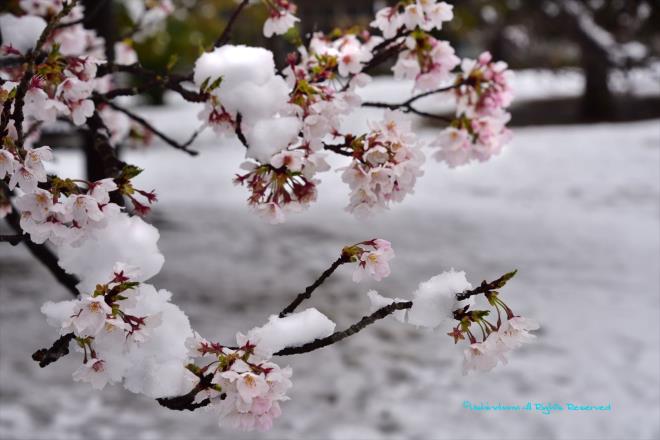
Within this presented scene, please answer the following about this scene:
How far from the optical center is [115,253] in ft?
6.52

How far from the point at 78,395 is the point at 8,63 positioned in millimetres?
A: 2090

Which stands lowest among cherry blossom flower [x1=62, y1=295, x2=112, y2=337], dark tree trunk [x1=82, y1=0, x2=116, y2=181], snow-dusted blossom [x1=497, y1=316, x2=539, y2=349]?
cherry blossom flower [x1=62, y1=295, x2=112, y2=337]

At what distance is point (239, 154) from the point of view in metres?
13.4

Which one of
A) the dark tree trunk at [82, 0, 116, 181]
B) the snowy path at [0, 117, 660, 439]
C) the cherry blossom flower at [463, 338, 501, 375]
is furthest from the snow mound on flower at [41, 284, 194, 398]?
the dark tree trunk at [82, 0, 116, 181]

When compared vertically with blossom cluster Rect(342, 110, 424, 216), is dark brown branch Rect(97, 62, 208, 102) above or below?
above

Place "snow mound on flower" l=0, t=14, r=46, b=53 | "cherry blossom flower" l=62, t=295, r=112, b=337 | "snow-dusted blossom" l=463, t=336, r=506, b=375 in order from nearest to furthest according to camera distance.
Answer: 1. "cherry blossom flower" l=62, t=295, r=112, b=337
2. "snow-dusted blossom" l=463, t=336, r=506, b=375
3. "snow mound on flower" l=0, t=14, r=46, b=53

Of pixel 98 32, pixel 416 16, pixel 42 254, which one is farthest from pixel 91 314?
pixel 98 32

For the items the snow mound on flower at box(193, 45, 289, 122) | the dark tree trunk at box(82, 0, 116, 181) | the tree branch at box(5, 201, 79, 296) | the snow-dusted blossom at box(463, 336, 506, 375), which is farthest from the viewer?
the dark tree trunk at box(82, 0, 116, 181)

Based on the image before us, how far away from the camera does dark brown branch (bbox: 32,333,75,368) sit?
5.88 feet

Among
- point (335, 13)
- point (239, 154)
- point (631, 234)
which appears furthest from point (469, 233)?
point (335, 13)

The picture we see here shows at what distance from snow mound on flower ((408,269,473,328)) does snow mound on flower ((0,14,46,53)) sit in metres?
1.84

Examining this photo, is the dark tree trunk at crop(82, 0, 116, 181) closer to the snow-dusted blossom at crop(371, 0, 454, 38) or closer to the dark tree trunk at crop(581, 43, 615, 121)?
the snow-dusted blossom at crop(371, 0, 454, 38)

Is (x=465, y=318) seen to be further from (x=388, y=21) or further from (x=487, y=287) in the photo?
(x=388, y=21)

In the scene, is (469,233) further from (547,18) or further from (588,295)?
(547,18)
